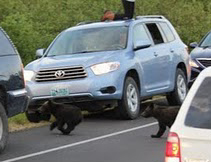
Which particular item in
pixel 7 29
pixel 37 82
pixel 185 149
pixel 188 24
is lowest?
pixel 188 24

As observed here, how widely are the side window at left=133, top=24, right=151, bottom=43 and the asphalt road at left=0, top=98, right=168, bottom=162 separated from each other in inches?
71.9

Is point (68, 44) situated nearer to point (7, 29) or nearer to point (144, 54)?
point (144, 54)

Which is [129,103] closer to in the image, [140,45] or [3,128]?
[140,45]

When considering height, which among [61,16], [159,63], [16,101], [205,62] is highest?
[16,101]

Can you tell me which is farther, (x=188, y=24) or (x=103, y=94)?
(x=188, y=24)

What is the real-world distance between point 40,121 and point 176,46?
3712 millimetres

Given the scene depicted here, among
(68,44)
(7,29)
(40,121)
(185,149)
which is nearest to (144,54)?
(68,44)

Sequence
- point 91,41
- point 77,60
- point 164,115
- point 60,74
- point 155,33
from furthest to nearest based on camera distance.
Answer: point 155,33
point 91,41
point 77,60
point 60,74
point 164,115

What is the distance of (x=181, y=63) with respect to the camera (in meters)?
16.0

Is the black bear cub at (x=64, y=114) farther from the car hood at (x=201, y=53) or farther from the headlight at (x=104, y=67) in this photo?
the car hood at (x=201, y=53)

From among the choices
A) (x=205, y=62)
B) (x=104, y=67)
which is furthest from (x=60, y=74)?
(x=205, y=62)

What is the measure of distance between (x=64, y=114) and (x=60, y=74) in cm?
175

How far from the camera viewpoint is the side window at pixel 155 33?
50.4 feet

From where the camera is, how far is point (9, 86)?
10.6 m
